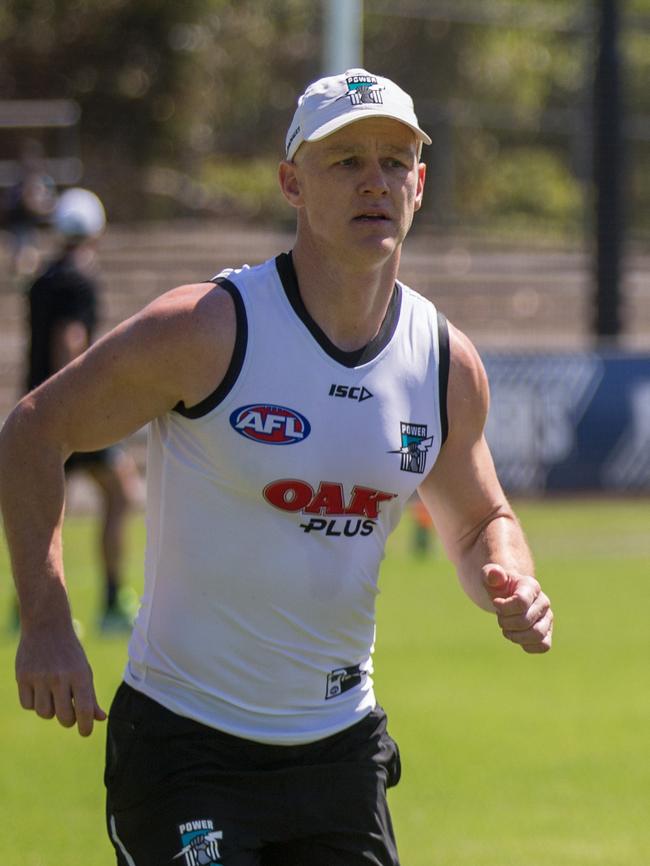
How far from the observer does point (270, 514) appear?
3.86 m

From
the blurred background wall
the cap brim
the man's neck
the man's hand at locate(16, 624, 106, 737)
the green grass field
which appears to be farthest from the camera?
the blurred background wall

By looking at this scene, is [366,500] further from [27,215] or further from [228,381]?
[27,215]

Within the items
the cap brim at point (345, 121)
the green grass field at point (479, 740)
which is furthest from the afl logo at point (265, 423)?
the green grass field at point (479, 740)

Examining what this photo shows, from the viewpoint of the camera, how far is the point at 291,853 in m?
3.92

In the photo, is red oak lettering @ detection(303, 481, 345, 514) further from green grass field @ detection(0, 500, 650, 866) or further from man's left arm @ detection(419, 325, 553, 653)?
green grass field @ detection(0, 500, 650, 866)

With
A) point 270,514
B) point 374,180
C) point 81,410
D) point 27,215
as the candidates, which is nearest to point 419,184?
point 374,180

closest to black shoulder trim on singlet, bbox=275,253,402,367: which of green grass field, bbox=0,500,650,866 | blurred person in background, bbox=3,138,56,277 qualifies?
green grass field, bbox=0,500,650,866

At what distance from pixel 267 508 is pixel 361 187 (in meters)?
0.76

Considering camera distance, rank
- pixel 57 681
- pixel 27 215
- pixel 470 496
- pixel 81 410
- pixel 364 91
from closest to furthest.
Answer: pixel 57 681 → pixel 81 410 → pixel 364 91 → pixel 470 496 → pixel 27 215

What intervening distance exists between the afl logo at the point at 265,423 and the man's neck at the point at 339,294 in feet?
0.84

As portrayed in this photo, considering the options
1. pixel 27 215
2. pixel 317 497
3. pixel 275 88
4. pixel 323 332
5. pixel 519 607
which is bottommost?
pixel 519 607

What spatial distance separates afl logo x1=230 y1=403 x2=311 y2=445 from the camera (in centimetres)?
381

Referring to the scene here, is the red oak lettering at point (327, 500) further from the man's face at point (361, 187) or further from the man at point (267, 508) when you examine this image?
the man's face at point (361, 187)

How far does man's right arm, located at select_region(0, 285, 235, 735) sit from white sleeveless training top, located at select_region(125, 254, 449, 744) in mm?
68
